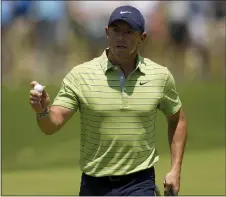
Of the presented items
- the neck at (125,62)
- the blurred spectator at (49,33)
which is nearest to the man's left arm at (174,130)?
the neck at (125,62)

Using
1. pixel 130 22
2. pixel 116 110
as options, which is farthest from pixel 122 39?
pixel 116 110

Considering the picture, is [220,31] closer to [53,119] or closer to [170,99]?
[170,99]

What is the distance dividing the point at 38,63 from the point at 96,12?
4.16 ft

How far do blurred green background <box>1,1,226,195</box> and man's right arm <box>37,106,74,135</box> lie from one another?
548 centimetres

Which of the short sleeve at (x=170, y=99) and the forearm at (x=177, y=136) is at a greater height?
the short sleeve at (x=170, y=99)

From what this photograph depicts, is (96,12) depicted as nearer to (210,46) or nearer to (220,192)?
(210,46)

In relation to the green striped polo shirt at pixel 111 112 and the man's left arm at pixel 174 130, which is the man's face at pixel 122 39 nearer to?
the green striped polo shirt at pixel 111 112

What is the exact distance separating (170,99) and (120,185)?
0.69m

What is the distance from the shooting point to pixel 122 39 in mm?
5750

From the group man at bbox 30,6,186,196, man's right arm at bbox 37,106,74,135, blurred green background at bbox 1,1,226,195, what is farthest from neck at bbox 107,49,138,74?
blurred green background at bbox 1,1,226,195

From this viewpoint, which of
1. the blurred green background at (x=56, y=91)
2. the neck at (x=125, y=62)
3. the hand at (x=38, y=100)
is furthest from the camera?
the blurred green background at (x=56, y=91)

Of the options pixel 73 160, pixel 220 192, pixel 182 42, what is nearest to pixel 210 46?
pixel 182 42

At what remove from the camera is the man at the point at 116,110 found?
577 cm

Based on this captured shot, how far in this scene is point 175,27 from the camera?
574 inches
